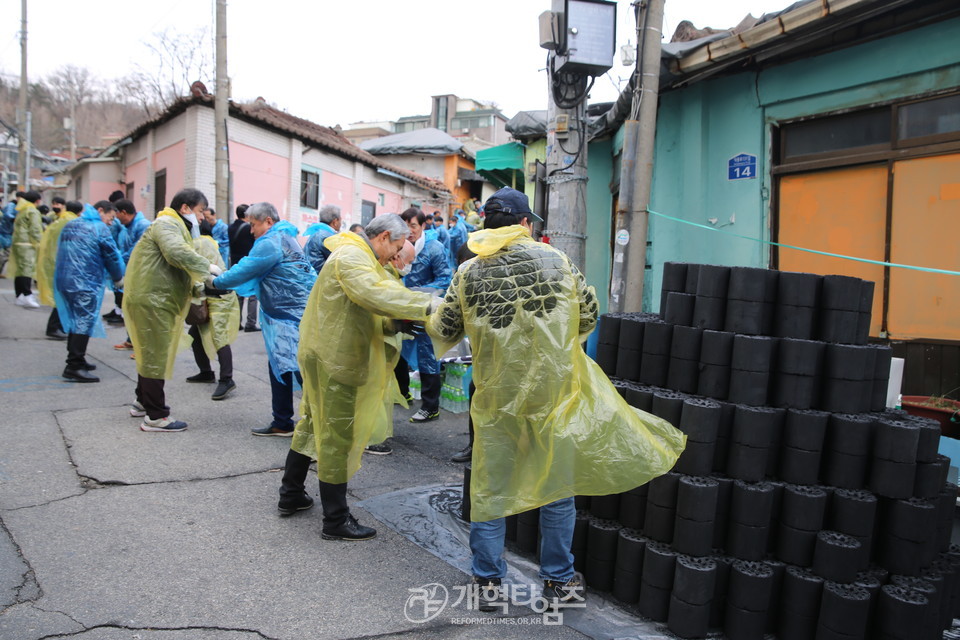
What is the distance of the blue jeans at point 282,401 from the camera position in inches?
195

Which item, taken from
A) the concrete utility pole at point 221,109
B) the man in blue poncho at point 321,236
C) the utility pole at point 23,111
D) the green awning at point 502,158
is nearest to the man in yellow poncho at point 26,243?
the concrete utility pole at point 221,109

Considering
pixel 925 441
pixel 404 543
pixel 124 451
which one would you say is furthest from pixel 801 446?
pixel 124 451

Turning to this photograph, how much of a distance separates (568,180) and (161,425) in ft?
13.1

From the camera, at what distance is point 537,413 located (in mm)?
2654

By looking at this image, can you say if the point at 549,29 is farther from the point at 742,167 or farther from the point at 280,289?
the point at 280,289

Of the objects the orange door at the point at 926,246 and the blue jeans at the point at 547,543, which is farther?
the orange door at the point at 926,246

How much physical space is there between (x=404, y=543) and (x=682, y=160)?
5.86 meters

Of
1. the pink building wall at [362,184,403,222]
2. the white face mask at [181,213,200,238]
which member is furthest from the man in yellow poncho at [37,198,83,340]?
the pink building wall at [362,184,403,222]

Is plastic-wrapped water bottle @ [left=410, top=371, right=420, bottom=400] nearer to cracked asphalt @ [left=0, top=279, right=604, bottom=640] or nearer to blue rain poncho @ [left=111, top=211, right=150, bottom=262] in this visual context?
cracked asphalt @ [left=0, top=279, right=604, bottom=640]

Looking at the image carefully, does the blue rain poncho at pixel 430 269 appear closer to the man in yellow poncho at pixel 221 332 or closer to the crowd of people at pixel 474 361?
the crowd of people at pixel 474 361

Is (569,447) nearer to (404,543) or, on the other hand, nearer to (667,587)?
(667,587)

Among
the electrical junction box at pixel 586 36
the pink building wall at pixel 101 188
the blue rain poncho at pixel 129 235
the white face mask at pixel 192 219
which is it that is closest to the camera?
the electrical junction box at pixel 586 36

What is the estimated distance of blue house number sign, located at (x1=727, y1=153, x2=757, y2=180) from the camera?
6.59 metres

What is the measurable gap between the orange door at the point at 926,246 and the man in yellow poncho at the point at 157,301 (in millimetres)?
5928
